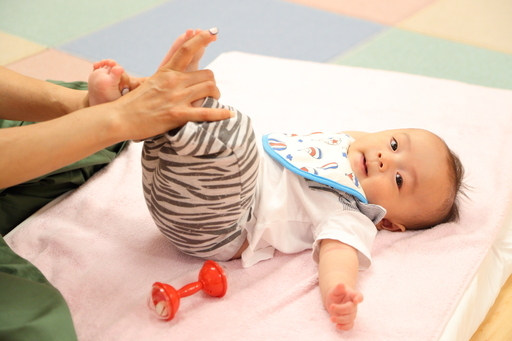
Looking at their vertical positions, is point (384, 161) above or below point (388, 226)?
above

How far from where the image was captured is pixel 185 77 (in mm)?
967

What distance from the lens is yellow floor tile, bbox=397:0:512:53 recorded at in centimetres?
253

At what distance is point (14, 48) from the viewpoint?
240 centimetres

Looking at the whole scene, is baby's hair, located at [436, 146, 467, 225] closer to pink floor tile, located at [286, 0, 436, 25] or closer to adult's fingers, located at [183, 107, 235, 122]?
adult's fingers, located at [183, 107, 235, 122]

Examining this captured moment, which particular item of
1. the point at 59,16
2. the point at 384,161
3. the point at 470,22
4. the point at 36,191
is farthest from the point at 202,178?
the point at 470,22

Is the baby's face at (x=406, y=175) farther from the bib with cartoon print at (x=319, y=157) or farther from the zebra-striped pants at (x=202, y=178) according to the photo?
the zebra-striped pants at (x=202, y=178)

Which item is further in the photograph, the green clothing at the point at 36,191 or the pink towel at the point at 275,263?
the green clothing at the point at 36,191

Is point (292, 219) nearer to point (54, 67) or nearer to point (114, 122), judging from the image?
point (114, 122)

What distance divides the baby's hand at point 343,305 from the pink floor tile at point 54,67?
61.6 inches

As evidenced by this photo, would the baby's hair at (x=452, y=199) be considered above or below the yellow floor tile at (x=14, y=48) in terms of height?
Result: above

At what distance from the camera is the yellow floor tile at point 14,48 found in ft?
7.62

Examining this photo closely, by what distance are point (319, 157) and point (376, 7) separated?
1875mm

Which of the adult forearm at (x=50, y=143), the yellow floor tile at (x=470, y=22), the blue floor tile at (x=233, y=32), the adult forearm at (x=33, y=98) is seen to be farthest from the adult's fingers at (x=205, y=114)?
the yellow floor tile at (x=470, y=22)

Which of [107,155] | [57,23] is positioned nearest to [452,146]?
[107,155]
